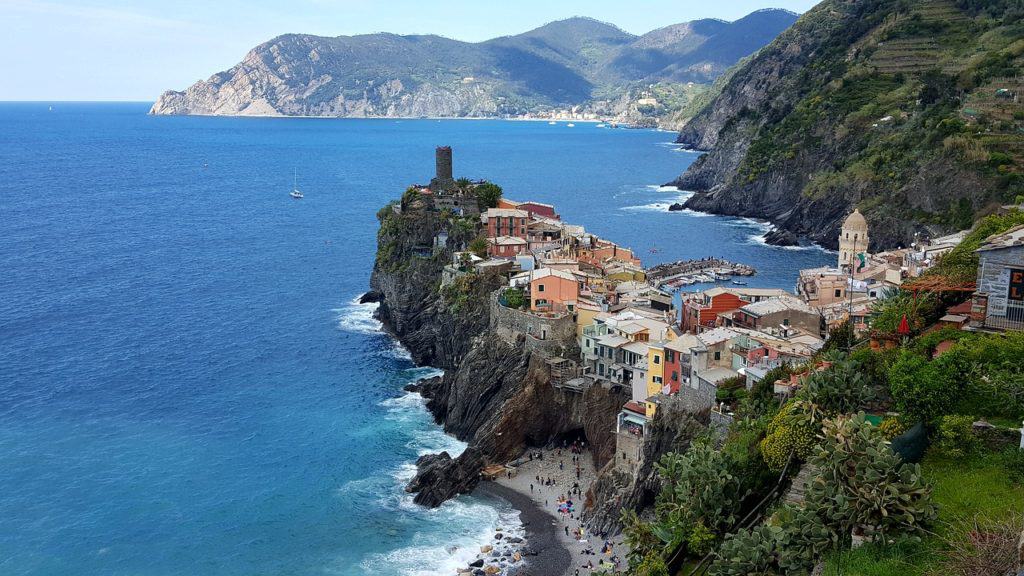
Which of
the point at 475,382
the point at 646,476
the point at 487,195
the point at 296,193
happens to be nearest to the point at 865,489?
the point at 646,476

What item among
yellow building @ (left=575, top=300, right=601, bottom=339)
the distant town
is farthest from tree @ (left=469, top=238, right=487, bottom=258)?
yellow building @ (left=575, top=300, right=601, bottom=339)

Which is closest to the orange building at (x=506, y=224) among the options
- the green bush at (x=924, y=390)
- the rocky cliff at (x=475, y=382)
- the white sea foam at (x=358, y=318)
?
the rocky cliff at (x=475, y=382)

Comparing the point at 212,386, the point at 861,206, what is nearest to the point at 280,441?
the point at 212,386

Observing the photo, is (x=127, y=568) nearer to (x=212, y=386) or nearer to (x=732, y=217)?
(x=212, y=386)

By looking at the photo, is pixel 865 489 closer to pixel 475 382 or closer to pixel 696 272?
pixel 475 382

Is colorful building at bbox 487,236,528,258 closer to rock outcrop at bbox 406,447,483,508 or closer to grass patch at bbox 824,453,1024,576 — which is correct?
rock outcrop at bbox 406,447,483,508

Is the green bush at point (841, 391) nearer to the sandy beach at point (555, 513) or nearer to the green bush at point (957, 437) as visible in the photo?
the green bush at point (957, 437)

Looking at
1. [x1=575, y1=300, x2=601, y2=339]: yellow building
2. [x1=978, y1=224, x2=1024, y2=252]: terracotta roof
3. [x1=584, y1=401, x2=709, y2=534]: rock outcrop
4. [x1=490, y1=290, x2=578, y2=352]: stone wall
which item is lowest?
[x1=584, y1=401, x2=709, y2=534]: rock outcrop
